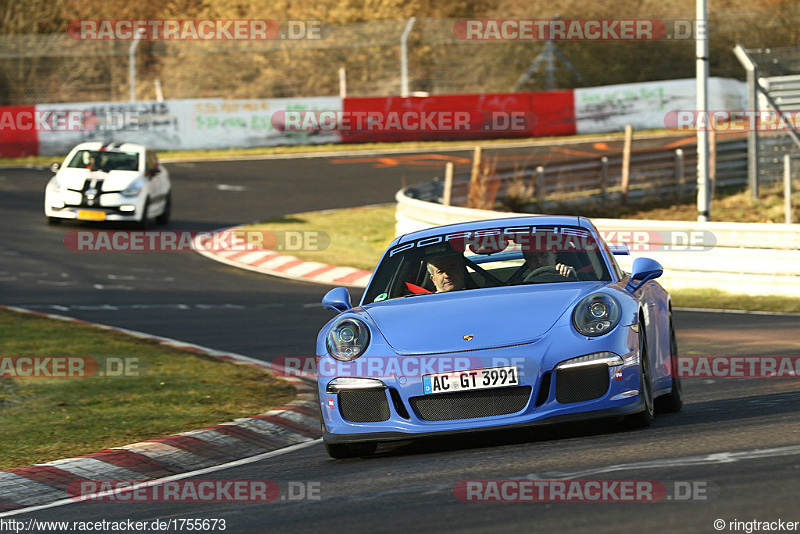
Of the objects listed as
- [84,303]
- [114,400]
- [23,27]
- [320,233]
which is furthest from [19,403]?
[23,27]

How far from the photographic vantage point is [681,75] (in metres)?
49.5

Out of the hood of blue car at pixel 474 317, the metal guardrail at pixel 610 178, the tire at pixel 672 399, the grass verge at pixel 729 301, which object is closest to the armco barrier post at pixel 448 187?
the metal guardrail at pixel 610 178

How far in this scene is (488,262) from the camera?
8914 millimetres

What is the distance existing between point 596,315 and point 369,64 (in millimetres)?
41753

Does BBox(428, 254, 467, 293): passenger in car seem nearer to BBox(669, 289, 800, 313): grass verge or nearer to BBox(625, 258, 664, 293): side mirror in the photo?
BBox(625, 258, 664, 293): side mirror

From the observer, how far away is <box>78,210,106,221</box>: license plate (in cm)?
2397

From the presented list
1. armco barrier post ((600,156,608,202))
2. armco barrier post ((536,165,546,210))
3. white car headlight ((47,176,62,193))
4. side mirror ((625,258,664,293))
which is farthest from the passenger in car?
armco barrier post ((600,156,608,202))

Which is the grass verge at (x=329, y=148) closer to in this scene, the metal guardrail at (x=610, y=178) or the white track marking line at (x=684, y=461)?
the metal guardrail at (x=610, y=178)

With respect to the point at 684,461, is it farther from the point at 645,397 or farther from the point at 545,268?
the point at 545,268

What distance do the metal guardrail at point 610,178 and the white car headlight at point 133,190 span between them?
5.37 metres

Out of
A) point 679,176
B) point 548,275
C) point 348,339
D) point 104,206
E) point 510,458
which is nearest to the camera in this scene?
point 510,458

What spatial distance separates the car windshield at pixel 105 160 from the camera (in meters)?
24.7

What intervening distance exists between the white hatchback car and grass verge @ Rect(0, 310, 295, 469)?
32.4 feet

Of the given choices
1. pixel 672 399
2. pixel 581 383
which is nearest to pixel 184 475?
pixel 581 383
